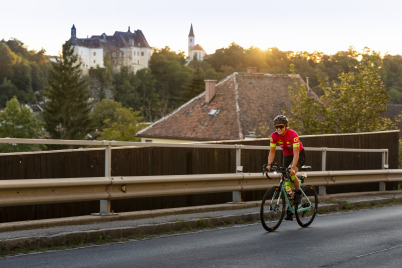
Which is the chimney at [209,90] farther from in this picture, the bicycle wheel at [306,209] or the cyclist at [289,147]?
the cyclist at [289,147]

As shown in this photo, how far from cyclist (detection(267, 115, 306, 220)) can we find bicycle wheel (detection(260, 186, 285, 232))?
237 mm

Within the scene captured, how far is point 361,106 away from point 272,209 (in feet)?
69.4

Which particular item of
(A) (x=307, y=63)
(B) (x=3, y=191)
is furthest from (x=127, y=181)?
(A) (x=307, y=63)

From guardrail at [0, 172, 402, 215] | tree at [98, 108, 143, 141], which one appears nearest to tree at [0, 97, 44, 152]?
tree at [98, 108, 143, 141]

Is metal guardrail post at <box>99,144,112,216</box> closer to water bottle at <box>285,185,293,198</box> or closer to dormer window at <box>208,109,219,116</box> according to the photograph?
water bottle at <box>285,185,293,198</box>

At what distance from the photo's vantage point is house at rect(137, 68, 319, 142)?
162 ft

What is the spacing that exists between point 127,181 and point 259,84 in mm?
45547

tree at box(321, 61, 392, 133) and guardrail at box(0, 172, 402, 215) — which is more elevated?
tree at box(321, 61, 392, 133)

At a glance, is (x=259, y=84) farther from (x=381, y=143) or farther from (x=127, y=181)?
(x=127, y=181)

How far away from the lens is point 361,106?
98.5 ft

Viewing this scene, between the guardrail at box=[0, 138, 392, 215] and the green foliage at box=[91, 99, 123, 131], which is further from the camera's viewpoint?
the green foliage at box=[91, 99, 123, 131]

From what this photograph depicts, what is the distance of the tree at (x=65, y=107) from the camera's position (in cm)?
9469

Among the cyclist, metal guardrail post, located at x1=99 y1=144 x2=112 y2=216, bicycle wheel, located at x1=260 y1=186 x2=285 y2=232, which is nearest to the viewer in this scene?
metal guardrail post, located at x1=99 y1=144 x2=112 y2=216

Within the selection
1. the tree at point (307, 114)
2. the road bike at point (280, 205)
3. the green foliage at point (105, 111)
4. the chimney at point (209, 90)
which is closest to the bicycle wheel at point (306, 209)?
the road bike at point (280, 205)
